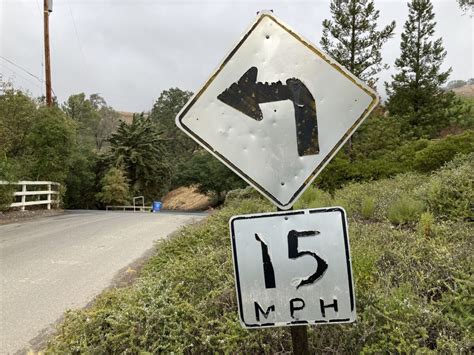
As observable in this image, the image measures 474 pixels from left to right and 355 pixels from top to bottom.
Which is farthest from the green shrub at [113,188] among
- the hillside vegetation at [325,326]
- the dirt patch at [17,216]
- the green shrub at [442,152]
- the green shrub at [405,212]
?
the hillside vegetation at [325,326]

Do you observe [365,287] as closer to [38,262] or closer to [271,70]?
[271,70]

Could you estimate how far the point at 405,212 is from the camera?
224 inches

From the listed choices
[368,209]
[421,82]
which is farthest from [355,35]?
[368,209]

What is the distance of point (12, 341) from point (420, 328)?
326cm

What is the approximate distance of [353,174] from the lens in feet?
43.3

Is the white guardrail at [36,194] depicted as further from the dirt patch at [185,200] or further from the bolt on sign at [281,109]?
the dirt patch at [185,200]

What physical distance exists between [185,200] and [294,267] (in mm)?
50129

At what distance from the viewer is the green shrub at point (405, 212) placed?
A: 559 cm

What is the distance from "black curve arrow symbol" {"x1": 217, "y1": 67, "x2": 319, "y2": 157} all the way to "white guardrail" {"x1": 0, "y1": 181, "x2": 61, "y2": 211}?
12573 millimetres

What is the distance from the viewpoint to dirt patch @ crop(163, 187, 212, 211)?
149 ft

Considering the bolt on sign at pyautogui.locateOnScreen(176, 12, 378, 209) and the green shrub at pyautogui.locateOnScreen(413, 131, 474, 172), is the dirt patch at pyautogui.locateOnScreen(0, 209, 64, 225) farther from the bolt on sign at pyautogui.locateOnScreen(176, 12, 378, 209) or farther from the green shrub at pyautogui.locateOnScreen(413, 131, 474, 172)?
the green shrub at pyautogui.locateOnScreen(413, 131, 474, 172)

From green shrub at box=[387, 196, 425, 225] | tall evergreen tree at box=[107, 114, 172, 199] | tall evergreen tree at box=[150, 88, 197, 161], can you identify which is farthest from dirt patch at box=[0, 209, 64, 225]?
tall evergreen tree at box=[150, 88, 197, 161]

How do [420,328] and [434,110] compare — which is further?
[434,110]

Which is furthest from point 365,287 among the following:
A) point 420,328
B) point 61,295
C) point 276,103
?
point 61,295
